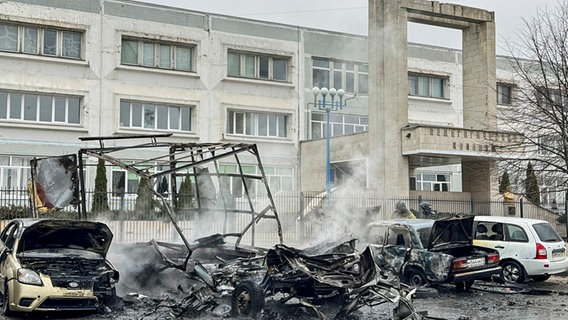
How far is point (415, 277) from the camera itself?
13.7 m

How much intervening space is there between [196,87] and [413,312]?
85.2 ft

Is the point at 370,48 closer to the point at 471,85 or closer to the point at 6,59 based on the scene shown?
the point at 471,85

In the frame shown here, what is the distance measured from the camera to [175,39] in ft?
108

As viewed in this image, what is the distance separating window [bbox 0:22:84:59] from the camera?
2945cm

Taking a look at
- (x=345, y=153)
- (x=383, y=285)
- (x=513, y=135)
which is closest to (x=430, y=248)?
(x=383, y=285)

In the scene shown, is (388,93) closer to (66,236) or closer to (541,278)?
(541,278)

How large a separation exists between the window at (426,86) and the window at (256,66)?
9.24m

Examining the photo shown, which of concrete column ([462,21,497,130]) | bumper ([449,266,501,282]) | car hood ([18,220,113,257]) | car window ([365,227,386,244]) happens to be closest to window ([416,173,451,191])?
concrete column ([462,21,497,130])

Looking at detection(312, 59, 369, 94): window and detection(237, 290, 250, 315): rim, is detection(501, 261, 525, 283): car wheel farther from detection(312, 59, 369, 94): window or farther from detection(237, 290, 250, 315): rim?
detection(312, 59, 369, 94): window

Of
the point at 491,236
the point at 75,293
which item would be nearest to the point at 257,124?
the point at 491,236

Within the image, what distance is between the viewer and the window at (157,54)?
106ft

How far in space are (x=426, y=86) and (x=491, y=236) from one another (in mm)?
26994

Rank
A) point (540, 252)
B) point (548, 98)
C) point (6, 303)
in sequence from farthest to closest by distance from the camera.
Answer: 1. point (548, 98)
2. point (540, 252)
3. point (6, 303)

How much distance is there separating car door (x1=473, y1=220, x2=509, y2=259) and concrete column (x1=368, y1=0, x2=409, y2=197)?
31.9 feet
